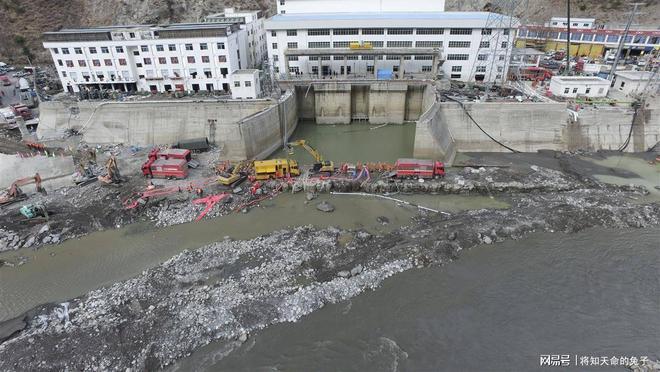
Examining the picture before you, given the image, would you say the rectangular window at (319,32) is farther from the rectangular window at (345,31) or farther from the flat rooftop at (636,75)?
the flat rooftop at (636,75)

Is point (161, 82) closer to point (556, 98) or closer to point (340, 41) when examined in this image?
point (340, 41)

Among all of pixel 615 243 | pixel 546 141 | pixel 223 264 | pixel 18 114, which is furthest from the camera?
pixel 18 114

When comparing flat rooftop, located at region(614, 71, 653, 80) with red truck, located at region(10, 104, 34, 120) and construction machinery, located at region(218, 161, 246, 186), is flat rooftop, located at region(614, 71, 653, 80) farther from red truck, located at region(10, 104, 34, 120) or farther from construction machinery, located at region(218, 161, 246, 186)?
red truck, located at region(10, 104, 34, 120)

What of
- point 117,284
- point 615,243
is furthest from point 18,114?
point 615,243

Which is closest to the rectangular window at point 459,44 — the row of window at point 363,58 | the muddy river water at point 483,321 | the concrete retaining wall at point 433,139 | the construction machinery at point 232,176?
the row of window at point 363,58

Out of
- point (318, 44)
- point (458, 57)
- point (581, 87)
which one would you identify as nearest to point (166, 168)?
point (318, 44)

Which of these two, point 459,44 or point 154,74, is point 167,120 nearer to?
point 154,74
